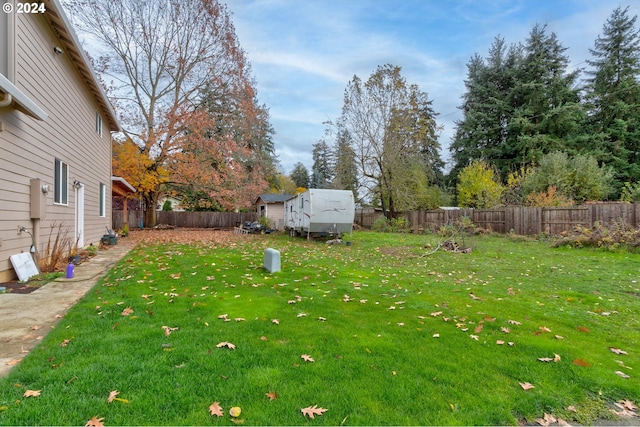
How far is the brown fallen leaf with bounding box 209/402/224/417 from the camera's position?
7.40ft

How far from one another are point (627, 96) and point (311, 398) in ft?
126

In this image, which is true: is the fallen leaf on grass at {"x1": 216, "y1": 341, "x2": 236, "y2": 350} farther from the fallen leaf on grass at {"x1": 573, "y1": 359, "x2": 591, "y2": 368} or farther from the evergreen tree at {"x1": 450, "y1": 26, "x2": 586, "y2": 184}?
the evergreen tree at {"x1": 450, "y1": 26, "x2": 586, "y2": 184}

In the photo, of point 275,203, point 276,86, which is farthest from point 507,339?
point 276,86

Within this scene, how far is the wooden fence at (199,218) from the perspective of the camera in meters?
26.9

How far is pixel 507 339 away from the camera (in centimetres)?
377

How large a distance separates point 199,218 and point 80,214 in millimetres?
18949

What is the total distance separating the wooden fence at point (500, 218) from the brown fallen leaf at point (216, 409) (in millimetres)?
16007

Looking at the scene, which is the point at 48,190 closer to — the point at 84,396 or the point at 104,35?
the point at 84,396

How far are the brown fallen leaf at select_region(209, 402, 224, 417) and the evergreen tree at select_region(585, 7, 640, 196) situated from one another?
34.2 m

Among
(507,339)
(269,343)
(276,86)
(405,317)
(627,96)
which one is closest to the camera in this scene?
(269,343)

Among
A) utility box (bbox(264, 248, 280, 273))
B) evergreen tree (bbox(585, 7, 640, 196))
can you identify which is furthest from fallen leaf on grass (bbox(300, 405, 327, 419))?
evergreen tree (bbox(585, 7, 640, 196))

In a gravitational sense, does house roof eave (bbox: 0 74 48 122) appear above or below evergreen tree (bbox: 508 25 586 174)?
below

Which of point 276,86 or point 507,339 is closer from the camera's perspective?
point 507,339

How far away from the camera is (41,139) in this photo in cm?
716
